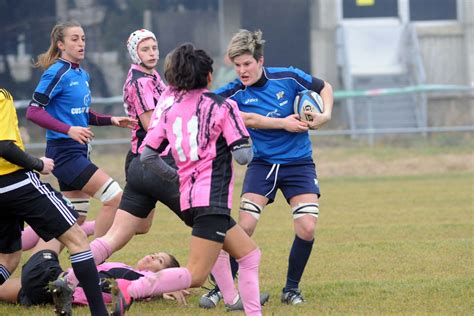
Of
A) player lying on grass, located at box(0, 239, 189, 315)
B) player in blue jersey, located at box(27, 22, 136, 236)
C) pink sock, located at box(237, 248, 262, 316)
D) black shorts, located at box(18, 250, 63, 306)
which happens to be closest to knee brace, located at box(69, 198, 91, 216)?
player in blue jersey, located at box(27, 22, 136, 236)

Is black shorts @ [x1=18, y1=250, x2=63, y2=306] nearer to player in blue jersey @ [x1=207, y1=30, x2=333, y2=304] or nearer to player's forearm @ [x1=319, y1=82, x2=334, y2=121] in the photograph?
player in blue jersey @ [x1=207, y1=30, x2=333, y2=304]

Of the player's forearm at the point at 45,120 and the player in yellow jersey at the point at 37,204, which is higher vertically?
the player's forearm at the point at 45,120

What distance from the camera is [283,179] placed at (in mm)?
7293

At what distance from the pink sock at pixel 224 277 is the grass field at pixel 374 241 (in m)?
0.15

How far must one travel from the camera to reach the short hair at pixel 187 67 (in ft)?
18.8

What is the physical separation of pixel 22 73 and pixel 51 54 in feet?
41.9

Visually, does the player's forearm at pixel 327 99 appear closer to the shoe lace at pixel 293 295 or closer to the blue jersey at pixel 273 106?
the blue jersey at pixel 273 106

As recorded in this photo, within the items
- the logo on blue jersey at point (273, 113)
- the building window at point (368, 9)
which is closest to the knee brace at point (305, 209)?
the logo on blue jersey at point (273, 113)

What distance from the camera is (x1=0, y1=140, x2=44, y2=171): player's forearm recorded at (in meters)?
5.99

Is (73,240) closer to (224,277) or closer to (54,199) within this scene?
(54,199)

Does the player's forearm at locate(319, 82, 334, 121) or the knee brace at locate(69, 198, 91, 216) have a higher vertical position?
the player's forearm at locate(319, 82, 334, 121)

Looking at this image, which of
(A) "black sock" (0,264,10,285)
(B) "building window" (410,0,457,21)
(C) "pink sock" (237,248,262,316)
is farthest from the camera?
(B) "building window" (410,0,457,21)

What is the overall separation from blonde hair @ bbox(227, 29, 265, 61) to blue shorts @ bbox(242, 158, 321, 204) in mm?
818

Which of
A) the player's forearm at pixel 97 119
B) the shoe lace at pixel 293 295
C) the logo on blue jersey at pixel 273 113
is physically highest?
the logo on blue jersey at pixel 273 113
